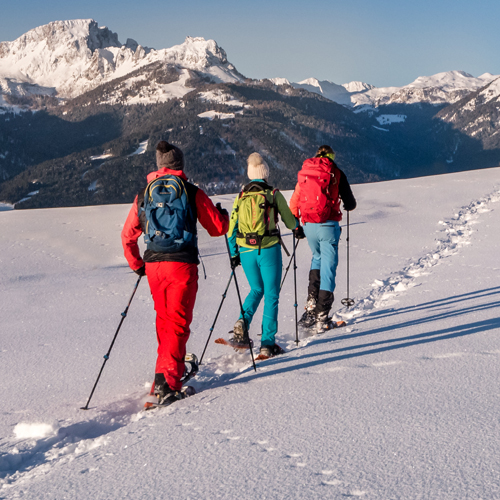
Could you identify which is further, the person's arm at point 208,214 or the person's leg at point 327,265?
the person's leg at point 327,265

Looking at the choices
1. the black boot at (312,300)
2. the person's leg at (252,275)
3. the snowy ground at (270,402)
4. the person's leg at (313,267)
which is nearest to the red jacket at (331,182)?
the person's leg at (313,267)

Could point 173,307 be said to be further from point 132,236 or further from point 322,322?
point 322,322

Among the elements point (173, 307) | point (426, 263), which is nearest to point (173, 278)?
point (173, 307)

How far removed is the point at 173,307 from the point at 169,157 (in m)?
1.10

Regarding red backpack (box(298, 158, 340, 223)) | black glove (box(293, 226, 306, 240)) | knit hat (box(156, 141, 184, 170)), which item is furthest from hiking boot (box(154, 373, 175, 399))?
red backpack (box(298, 158, 340, 223))

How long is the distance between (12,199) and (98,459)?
182 meters

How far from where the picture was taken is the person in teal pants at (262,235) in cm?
437

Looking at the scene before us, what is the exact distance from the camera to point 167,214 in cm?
330

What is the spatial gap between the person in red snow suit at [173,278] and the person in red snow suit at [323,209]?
6.26ft

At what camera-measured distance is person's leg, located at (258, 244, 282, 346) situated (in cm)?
443

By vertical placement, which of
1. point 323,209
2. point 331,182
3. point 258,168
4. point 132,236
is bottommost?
point 132,236

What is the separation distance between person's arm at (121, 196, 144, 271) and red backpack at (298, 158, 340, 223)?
2203 millimetres

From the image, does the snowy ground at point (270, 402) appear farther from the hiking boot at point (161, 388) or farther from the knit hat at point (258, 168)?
the knit hat at point (258, 168)

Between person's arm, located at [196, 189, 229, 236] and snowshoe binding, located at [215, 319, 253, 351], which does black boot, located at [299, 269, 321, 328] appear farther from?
person's arm, located at [196, 189, 229, 236]
